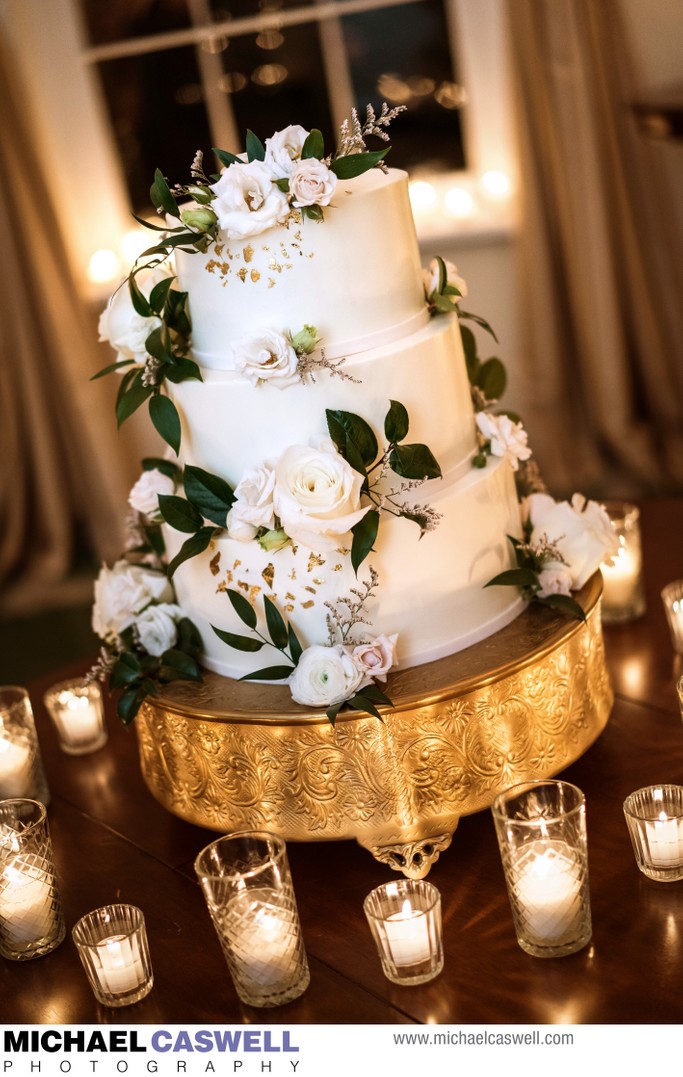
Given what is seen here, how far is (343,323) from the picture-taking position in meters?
1.62

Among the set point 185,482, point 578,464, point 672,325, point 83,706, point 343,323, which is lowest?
point 578,464

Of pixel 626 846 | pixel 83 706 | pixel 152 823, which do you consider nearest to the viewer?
pixel 626 846

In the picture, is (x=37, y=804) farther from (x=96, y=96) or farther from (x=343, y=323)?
(x=96, y=96)

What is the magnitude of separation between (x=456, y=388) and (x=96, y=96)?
11.1 feet

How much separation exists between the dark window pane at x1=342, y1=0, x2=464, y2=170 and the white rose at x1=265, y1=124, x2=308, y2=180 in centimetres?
303

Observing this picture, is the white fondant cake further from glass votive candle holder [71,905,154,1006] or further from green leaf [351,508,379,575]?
glass votive candle holder [71,905,154,1006]

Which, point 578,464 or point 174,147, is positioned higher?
point 174,147

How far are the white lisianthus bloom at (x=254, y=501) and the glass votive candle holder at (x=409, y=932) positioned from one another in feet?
1.67

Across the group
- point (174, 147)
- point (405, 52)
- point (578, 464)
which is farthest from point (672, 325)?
point (174, 147)

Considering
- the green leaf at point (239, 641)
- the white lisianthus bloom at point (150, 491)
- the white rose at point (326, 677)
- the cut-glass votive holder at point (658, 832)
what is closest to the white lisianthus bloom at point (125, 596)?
the white lisianthus bloom at point (150, 491)

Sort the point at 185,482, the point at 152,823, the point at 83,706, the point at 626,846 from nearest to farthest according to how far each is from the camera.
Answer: the point at 626,846, the point at 185,482, the point at 152,823, the point at 83,706

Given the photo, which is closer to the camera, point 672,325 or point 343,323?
point 343,323

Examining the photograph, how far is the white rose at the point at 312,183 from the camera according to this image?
59.0 inches

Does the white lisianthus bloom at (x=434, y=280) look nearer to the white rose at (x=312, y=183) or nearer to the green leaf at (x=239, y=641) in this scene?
the white rose at (x=312, y=183)
